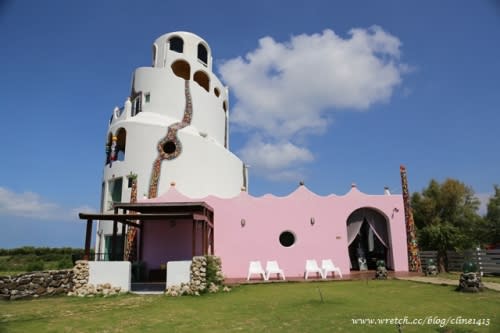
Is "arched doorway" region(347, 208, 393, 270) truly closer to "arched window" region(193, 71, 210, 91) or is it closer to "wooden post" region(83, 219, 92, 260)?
"wooden post" region(83, 219, 92, 260)

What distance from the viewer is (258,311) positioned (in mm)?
7461

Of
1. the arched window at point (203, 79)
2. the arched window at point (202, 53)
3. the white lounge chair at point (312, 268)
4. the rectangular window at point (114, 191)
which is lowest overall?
the white lounge chair at point (312, 268)

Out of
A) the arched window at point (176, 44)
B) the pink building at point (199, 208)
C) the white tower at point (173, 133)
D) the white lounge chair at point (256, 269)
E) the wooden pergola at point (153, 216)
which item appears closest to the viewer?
the wooden pergola at point (153, 216)

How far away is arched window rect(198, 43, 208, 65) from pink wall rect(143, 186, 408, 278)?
11930mm

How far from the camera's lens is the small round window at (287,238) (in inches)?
589

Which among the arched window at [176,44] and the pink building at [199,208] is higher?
the arched window at [176,44]

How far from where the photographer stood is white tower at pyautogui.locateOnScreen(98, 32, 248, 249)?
1783 cm

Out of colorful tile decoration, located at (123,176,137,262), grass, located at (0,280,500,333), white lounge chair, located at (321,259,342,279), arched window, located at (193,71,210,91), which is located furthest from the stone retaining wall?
arched window, located at (193,71,210,91)

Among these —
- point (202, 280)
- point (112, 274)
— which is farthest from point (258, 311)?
point (112, 274)

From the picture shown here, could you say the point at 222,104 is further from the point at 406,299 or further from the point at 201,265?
the point at 406,299

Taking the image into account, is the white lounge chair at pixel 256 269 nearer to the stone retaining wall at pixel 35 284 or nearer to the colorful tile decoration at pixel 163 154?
the stone retaining wall at pixel 35 284

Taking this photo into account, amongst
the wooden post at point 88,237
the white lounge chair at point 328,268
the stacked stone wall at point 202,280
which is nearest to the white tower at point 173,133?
the wooden post at point 88,237

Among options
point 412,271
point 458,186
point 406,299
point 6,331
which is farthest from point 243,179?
point 458,186

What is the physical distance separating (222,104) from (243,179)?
545 centimetres
